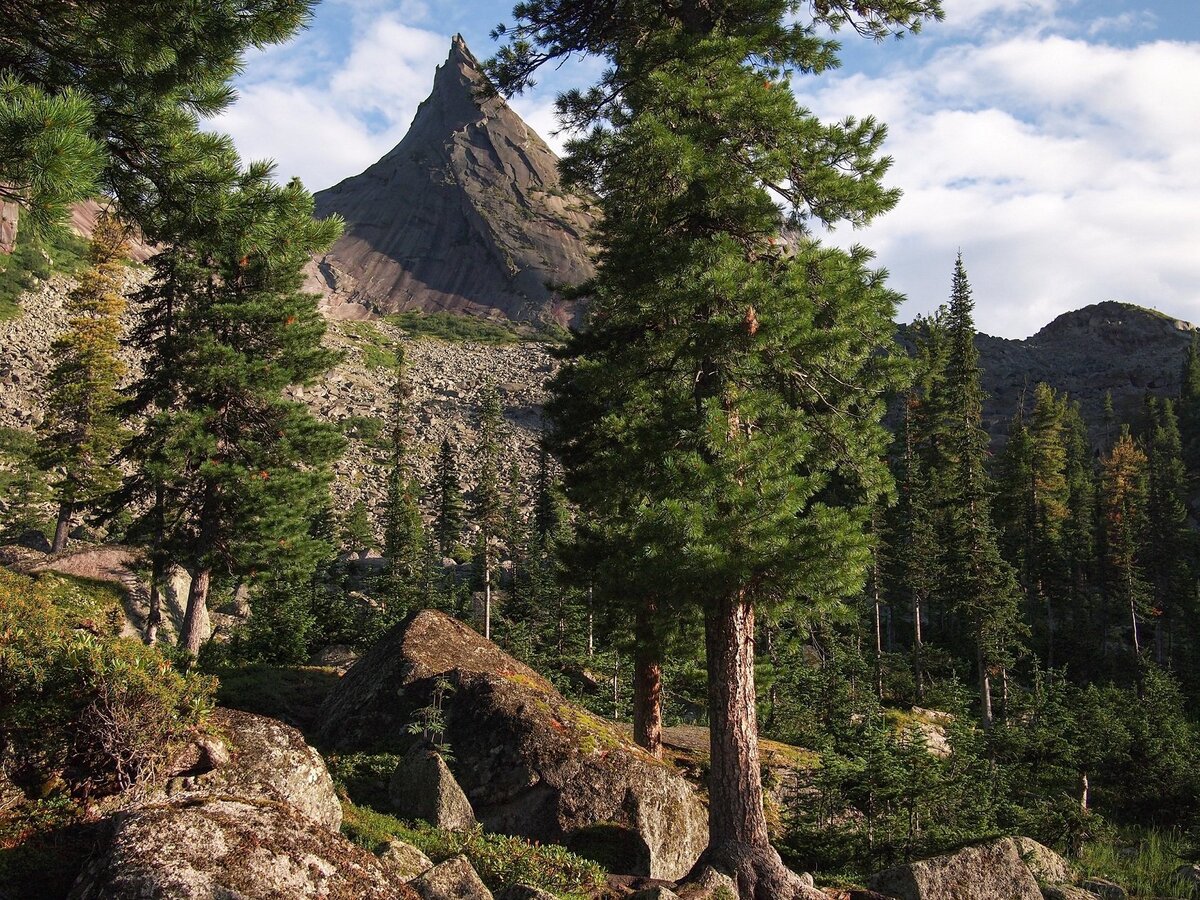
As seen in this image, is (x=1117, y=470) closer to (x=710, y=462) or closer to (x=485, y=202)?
(x=710, y=462)

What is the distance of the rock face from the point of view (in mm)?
162250

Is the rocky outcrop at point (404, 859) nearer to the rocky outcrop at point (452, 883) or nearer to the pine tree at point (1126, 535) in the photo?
the rocky outcrop at point (452, 883)

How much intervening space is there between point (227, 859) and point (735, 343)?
7693 mm

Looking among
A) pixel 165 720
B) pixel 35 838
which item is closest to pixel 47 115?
pixel 165 720

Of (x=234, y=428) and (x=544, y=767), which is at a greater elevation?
(x=234, y=428)

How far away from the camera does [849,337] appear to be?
9977mm

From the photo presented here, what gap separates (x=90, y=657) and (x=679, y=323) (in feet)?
25.7

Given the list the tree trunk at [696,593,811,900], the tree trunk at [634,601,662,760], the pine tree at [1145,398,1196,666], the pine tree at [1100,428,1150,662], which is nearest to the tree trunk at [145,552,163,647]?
the tree trunk at [634,601,662,760]

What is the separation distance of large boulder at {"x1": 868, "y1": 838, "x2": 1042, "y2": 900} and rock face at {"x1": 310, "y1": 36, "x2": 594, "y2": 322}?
5903 inches

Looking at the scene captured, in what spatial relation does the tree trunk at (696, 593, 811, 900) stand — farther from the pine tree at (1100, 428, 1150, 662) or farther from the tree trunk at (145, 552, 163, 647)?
the pine tree at (1100, 428, 1150, 662)

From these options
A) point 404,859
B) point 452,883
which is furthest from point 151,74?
point 452,883

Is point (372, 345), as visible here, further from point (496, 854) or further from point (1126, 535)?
point (496, 854)

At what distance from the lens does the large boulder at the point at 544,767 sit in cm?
1005

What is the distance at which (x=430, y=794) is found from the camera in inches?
387
